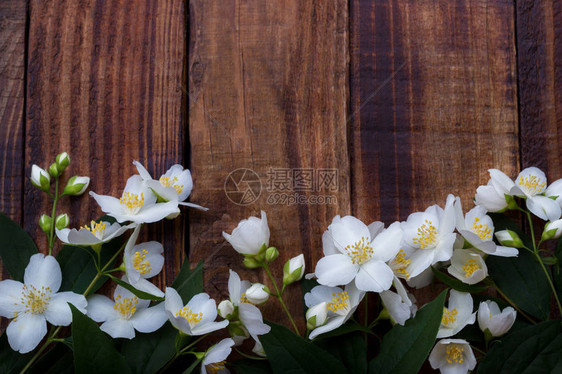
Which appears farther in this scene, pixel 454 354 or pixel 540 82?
pixel 540 82

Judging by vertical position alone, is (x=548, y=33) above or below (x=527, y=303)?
above

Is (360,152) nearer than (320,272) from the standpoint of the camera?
No

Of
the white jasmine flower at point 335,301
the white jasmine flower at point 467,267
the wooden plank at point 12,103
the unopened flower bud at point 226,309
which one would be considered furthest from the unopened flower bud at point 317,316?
the wooden plank at point 12,103

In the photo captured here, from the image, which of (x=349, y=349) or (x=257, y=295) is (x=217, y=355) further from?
(x=349, y=349)

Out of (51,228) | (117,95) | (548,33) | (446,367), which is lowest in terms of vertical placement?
(446,367)

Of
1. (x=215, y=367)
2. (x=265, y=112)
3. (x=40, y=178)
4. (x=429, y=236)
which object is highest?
(x=265, y=112)

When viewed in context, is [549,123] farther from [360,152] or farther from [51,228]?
[51,228]

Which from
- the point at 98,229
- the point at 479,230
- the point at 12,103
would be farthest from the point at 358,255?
the point at 12,103

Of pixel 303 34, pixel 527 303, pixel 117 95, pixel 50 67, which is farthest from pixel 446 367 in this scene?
pixel 50 67
